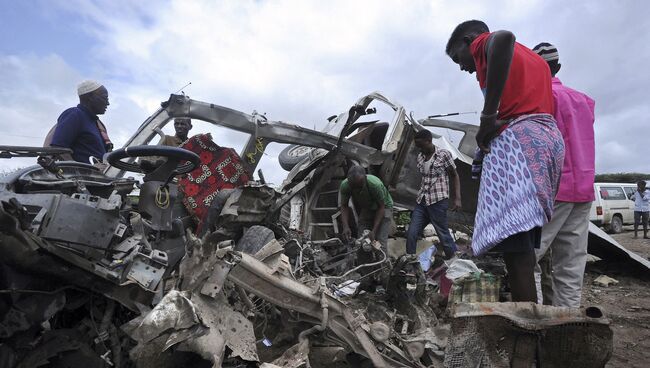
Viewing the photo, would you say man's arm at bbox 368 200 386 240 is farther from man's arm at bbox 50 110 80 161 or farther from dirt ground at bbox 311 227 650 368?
man's arm at bbox 50 110 80 161

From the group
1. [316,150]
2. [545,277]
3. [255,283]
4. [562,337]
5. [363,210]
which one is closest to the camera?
[562,337]

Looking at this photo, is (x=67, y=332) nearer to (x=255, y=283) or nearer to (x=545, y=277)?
(x=255, y=283)

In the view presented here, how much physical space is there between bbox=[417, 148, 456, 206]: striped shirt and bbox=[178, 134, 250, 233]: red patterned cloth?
6.70ft

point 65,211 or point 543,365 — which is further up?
point 65,211

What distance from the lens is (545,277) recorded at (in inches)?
122

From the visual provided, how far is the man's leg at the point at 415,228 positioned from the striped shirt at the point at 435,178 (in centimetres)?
14

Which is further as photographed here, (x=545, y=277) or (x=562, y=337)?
(x=545, y=277)

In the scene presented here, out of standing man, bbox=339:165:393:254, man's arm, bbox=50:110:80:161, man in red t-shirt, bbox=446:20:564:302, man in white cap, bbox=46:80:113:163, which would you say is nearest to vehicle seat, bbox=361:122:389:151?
standing man, bbox=339:165:393:254

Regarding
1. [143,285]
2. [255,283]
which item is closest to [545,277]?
[255,283]

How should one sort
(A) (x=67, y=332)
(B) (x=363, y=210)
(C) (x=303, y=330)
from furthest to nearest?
(B) (x=363, y=210), (C) (x=303, y=330), (A) (x=67, y=332)

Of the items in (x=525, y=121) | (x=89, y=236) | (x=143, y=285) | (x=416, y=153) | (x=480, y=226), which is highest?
(x=416, y=153)

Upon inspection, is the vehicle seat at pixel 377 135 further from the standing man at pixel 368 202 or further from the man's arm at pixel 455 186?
the man's arm at pixel 455 186

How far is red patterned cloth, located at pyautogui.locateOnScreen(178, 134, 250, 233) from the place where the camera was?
13.3 feet

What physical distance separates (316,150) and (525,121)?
4.17m
